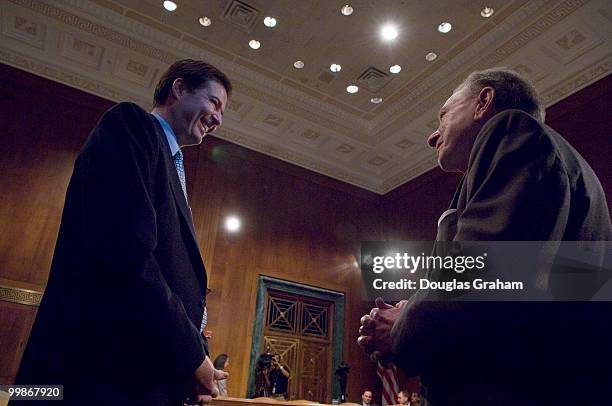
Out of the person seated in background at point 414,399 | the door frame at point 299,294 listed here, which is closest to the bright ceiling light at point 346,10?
the door frame at point 299,294

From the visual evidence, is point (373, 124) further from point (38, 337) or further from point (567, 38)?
point (38, 337)

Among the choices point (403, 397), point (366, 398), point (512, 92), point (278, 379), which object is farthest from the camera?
point (366, 398)

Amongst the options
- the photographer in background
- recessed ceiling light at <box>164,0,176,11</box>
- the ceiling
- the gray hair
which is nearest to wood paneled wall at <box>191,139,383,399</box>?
the photographer in background

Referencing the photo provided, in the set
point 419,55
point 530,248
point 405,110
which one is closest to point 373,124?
point 405,110

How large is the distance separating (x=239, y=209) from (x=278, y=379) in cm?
306

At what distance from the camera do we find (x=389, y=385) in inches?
330

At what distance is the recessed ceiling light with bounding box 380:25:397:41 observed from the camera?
6.67m

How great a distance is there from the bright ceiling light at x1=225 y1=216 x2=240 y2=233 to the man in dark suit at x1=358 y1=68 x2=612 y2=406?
286 inches

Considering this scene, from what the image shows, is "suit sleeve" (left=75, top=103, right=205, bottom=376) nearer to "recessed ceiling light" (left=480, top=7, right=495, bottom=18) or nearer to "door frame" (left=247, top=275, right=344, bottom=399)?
"recessed ceiling light" (left=480, top=7, right=495, bottom=18)

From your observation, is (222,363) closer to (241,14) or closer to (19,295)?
(19,295)

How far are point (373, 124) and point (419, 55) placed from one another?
1.91 metres

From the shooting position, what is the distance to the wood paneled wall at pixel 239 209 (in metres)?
6.42

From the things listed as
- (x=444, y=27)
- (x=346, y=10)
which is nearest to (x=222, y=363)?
(x=346, y=10)

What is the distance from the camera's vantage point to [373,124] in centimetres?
878
